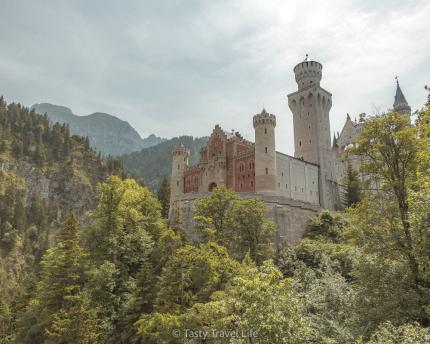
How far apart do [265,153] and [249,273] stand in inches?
1565

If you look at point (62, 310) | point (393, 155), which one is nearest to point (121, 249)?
point (62, 310)

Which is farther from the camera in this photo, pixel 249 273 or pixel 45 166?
pixel 45 166

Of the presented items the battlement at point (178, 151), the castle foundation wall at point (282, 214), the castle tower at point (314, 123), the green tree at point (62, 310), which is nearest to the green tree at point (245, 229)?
the castle foundation wall at point (282, 214)

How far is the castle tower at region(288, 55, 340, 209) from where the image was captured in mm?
68875

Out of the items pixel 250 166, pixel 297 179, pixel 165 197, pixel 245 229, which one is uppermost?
pixel 250 166

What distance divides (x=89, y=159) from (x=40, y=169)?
2210cm

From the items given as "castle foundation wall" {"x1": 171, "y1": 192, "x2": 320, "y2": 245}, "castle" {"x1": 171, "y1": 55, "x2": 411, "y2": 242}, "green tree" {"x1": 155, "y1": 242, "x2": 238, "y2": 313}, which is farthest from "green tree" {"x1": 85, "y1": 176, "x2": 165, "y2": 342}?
"castle" {"x1": 171, "y1": 55, "x2": 411, "y2": 242}

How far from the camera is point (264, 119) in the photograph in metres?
58.6

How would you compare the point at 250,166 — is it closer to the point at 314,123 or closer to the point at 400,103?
the point at 314,123

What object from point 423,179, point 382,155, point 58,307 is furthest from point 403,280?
point 58,307

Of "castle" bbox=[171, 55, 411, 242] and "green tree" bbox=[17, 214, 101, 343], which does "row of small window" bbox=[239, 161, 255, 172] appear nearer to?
"castle" bbox=[171, 55, 411, 242]

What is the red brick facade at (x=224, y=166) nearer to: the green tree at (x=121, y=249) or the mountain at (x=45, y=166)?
the green tree at (x=121, y=249)

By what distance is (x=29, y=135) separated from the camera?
14788 centimetres

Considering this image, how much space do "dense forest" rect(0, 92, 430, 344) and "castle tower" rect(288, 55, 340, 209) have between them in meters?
19.4
